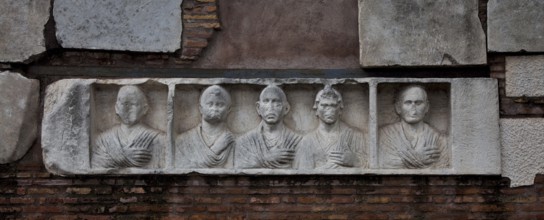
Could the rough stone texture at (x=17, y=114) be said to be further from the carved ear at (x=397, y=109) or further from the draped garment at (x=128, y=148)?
the carved ear at (x=397, y=109)

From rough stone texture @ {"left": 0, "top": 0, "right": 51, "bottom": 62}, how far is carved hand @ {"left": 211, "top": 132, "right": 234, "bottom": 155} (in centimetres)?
136

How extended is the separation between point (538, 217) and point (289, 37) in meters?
2.09

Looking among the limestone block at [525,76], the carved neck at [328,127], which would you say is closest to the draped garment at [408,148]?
the carved neck at [328,127]

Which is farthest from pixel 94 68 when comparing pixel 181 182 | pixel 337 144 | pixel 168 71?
pixel 337 144

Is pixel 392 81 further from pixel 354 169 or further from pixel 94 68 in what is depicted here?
pixel 94 68

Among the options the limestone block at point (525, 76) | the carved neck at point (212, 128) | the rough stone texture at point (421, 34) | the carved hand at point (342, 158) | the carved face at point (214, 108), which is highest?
the rough stone texture at point (421, 34)

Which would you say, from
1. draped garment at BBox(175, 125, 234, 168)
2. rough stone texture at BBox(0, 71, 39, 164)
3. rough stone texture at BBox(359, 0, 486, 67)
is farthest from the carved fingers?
rough stone texture at BBox(0, 71, 39, 164)

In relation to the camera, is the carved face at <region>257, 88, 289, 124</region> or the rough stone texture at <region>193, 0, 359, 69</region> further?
the rough stone texture at <region>193, 0, 359, 69</region>

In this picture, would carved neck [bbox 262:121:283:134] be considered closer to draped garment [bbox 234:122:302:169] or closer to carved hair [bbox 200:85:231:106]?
draped garment [bbox 234:122:302:169]

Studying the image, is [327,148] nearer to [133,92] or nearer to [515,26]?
[133,92]

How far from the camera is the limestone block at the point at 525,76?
643 centimetres

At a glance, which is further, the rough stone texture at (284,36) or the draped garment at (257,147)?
the rough stone texture at (284,36)

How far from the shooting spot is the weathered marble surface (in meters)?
6.37

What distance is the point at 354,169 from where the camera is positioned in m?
6.36
